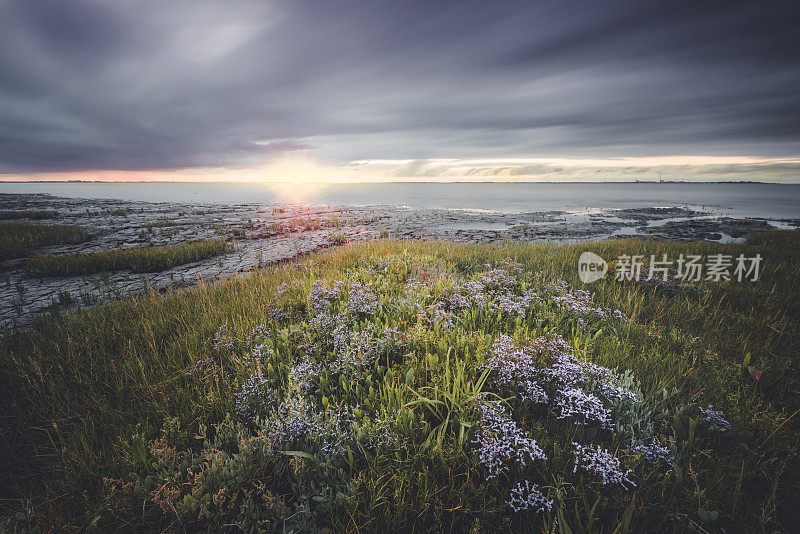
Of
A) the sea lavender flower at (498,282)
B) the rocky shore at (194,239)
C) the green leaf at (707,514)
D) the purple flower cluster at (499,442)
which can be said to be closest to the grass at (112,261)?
the rocky shore at (194,239)

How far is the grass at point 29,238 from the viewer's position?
1195 centimetres

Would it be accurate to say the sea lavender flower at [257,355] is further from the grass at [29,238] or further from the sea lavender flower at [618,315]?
the grass at [29,238]

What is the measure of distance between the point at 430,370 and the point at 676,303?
5225 millimetres

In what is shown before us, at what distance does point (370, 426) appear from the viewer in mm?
2455

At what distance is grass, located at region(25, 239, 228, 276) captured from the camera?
31.5ft

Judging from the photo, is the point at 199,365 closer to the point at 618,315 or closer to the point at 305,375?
the point at 305,375

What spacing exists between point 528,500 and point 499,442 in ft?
1.24

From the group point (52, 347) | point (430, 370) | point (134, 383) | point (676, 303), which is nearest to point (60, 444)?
point (134, 383)

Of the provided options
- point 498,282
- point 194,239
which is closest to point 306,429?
point 498,282

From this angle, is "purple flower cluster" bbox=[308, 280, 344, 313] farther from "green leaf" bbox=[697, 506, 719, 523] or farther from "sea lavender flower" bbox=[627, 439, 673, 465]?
"green leaf" bbox=[697, 506, 719, 523]

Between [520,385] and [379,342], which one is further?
[379,342]

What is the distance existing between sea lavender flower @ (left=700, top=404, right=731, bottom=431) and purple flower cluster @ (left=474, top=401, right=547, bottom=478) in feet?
5.64

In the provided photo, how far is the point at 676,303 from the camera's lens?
5.36 meters

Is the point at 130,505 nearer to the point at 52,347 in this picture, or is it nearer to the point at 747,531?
the point at 52,347
